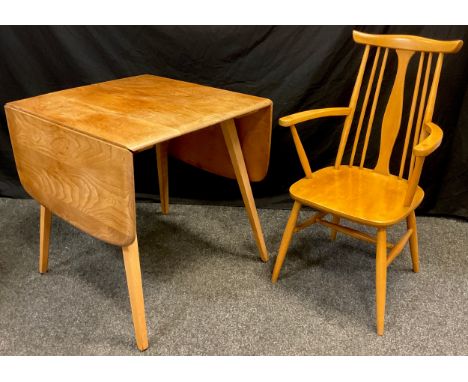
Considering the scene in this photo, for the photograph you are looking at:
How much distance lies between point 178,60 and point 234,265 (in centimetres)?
103

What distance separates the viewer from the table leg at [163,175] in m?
2.27

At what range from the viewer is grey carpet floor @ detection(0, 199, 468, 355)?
164 cm

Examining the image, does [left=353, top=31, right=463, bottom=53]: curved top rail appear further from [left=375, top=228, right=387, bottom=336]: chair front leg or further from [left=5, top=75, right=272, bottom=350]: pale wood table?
[left=375, top=228, right=387, bottom=336]: chair front leg

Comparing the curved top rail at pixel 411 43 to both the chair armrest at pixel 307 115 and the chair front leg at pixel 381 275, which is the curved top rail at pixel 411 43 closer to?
the chair armrest at pixel 307 115

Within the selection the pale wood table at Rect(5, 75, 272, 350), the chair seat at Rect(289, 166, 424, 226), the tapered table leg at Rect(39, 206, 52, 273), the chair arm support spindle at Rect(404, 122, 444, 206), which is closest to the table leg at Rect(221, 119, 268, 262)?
the pale wood table at Rect(5, 75, 272, 350)

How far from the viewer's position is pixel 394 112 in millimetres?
1837

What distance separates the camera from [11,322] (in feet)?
5.60

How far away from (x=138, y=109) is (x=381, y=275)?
1.03m

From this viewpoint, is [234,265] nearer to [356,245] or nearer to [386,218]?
[356,245]

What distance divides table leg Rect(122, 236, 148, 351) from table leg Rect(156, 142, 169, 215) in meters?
0.85

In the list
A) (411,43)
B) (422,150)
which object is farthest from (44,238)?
(411,43)

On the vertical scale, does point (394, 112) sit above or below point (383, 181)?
above

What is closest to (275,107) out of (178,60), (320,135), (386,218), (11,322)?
(320,135)

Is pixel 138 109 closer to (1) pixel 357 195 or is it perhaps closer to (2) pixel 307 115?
(2) pixel 307 115
